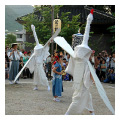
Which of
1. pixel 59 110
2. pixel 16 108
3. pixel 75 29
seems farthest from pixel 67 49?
pixel 75 29

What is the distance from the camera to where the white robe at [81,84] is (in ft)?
14.0

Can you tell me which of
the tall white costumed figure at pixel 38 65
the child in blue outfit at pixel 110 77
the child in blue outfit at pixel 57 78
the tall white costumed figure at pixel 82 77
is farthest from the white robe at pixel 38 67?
the child in blue outfit at pixel 110 77

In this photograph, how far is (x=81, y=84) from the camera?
438cm

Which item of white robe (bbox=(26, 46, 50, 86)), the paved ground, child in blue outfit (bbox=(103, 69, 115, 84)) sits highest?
white robe (bbox=(26, 46, 50, 86))

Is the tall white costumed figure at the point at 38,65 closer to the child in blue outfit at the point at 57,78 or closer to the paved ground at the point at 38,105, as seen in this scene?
the paved ground at the point at 38,105

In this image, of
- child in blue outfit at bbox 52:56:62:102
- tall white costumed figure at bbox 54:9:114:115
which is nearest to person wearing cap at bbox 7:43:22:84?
child in blue outfit at bbox 52:56:62:102

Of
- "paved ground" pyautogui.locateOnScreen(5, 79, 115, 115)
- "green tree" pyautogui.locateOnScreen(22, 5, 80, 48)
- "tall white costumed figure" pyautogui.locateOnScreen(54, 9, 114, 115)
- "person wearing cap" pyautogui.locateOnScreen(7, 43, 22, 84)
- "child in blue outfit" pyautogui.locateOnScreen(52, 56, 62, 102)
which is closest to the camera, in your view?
"tall white costumed figure" pyautogui.locateOnScreen(54, 9, 114, 115)

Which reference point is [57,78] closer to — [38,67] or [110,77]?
[38,67]

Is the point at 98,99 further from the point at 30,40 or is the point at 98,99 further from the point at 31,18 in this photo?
the point at 30,40

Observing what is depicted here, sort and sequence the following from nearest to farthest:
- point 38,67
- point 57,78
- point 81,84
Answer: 1. point 81,84
2. point 57,78
3. point 38,67

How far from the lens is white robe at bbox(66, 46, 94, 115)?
14.0ft

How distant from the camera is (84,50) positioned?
4.31 meters

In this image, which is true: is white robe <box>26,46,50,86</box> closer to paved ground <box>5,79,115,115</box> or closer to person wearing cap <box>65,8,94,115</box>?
paved ground <box>5,79,115,115</box>

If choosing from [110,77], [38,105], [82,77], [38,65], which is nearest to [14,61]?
[38,65]
